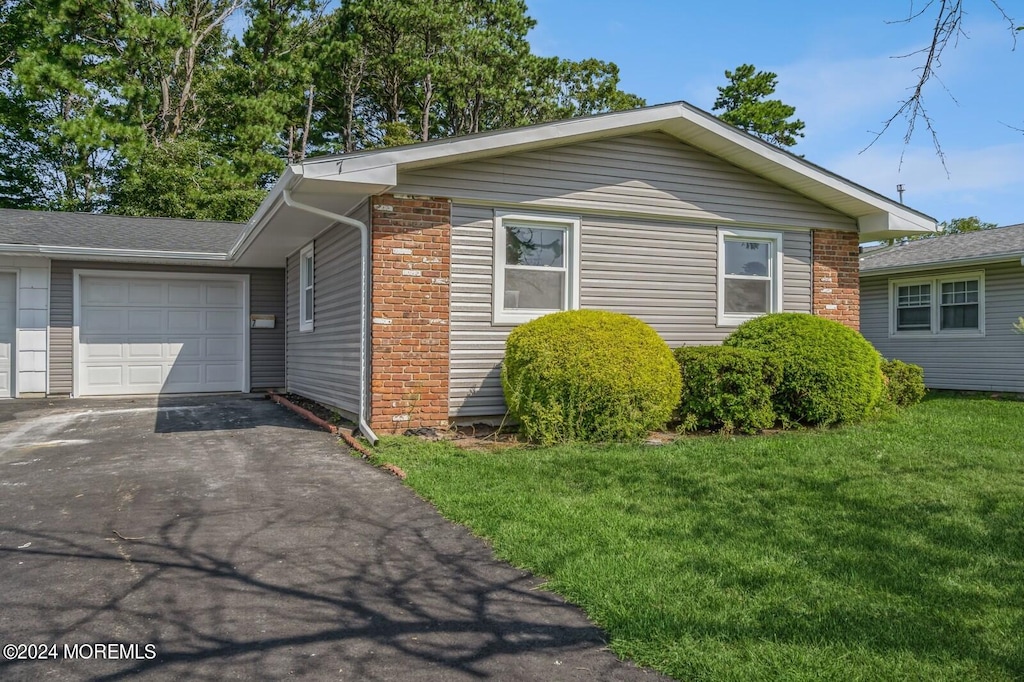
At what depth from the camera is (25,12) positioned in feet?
76.7

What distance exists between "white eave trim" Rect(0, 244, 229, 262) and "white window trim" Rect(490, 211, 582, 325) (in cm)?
643

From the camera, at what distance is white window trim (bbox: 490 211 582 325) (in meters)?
8.83

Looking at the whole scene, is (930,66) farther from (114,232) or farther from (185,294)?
(114,232)

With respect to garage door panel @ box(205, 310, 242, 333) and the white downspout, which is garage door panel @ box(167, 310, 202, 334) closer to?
garage door panel @ box(205, 310, 242, 333)

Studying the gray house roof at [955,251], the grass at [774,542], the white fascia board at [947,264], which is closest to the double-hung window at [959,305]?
the white fascia board at [947,264]

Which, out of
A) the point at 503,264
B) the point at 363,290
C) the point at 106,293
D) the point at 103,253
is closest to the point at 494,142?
the point at 503,264

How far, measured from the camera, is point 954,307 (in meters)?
15.2

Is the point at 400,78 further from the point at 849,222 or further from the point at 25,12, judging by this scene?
the point at 849,222

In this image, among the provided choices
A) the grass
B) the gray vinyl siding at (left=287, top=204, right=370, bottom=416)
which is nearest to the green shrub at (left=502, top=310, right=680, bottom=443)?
the grass

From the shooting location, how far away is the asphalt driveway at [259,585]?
3.06 metres

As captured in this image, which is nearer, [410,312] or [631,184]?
[410,312]

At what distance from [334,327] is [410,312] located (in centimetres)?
227

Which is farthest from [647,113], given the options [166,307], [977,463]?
[166,307]

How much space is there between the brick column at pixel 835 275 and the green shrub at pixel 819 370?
65.2 inches
